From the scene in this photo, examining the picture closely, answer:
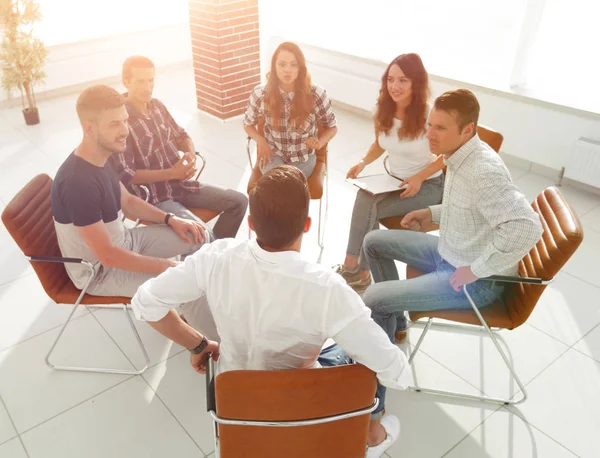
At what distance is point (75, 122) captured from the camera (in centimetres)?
554

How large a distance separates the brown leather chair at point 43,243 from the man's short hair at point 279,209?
1102mm

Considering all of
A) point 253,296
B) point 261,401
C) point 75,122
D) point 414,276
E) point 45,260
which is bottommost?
point 75,122

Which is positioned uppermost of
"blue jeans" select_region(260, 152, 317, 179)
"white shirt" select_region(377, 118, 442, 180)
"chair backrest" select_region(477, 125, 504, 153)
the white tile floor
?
"chair backrest" select_region(477, 125, 504, 153)

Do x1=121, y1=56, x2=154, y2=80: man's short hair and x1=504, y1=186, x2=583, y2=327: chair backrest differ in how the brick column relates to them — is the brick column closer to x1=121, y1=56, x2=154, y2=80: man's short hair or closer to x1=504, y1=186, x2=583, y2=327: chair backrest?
x1=121, y1=56, x2=154, y2=80: man's short hair

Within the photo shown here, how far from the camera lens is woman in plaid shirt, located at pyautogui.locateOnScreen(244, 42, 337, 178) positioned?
10.3ft

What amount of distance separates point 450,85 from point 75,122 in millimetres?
3940

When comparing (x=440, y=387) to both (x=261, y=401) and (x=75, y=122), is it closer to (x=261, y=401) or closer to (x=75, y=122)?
(x=261, y=401)

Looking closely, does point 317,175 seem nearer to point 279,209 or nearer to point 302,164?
point 302,164

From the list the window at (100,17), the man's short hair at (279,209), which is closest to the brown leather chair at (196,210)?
the man's short hair at (279,209)

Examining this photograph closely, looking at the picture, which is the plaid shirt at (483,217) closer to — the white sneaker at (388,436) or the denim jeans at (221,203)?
the white sneaker at (388,436)

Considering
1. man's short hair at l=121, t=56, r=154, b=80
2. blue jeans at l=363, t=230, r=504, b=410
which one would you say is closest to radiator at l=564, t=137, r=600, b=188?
blue jeans at l=363, t=230, r=504, b=410

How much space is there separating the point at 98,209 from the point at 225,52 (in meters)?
3.58

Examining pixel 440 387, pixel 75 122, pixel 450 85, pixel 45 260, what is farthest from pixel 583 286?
pixel 75 122

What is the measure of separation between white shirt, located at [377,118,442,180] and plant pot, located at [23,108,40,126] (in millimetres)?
4178
